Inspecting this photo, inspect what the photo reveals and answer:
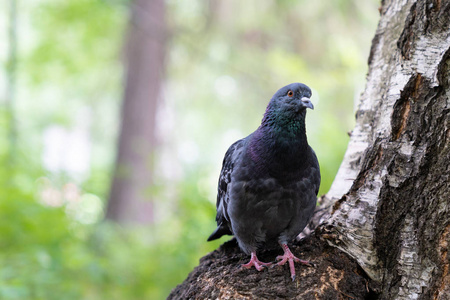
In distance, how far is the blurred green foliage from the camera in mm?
4762

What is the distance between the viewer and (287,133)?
2438 mm

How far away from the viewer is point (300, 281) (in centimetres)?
200

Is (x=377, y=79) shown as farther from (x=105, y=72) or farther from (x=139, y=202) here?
(x=105, y=72)

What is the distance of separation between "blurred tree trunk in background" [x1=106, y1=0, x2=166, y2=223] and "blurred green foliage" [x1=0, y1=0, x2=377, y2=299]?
341mm

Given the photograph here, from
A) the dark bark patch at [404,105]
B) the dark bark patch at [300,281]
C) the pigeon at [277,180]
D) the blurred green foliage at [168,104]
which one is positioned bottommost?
the dark bark patch at [300,281]

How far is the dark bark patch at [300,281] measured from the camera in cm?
196

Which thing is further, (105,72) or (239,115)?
(105,72)

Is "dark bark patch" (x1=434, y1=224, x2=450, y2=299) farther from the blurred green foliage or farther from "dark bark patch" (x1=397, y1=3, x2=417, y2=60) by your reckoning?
the blurred green foliage

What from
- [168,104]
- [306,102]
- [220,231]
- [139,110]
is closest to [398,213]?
[306,102]

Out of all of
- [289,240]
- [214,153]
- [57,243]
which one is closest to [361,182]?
[289,240]

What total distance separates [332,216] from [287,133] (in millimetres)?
542

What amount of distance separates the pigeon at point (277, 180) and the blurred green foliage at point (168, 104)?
405mm

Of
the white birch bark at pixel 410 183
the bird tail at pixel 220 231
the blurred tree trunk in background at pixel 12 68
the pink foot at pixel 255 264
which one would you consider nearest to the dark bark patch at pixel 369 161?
the white birch bark at pixel 410 183

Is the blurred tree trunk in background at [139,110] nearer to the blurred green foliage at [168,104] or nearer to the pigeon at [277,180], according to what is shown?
the blurred green foliage at [168,104]
